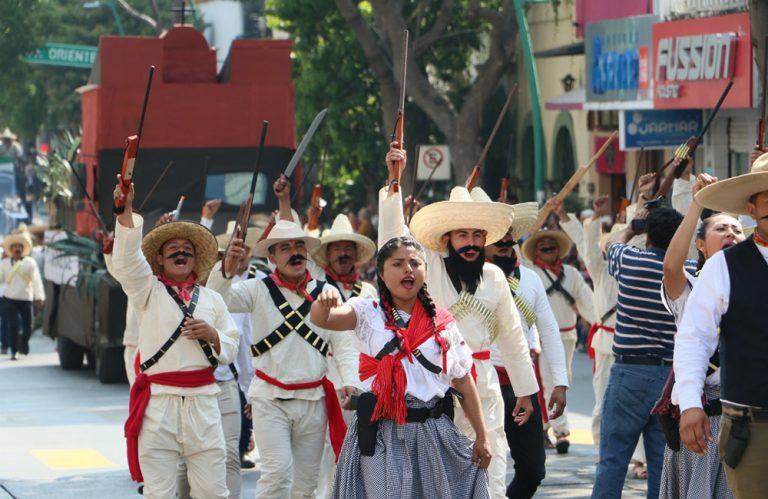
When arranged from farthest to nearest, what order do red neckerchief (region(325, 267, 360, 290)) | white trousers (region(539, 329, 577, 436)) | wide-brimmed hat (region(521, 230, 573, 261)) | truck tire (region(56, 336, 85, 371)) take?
1. truck tire (region(56, 336, 85, 371))
2. wide-brimmed hat (region(521, 230, 573, 261))
3. white trousers (region(539, 329, 577, 436))
4. red neckerchief (region(325, 267, 360, 290))

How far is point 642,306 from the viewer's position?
826 cm

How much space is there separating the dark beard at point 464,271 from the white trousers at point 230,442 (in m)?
1.91

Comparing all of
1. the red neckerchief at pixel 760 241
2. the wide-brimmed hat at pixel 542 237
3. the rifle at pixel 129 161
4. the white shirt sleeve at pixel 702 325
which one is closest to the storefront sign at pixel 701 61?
the wide-brimmed hat at pixel 542 237

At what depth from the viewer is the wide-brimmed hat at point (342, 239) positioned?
34.6 feet

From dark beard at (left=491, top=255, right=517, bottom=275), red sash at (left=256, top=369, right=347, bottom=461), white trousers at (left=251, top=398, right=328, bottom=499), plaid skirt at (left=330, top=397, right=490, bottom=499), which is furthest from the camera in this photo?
dark beard at (left=491, top=255, right=517, bottom=275)

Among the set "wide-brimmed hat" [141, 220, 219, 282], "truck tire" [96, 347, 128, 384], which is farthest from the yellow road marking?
"truck tire" [96, 347, 128, 384]

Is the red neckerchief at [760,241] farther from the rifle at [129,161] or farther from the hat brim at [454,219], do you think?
the rifle at [129,161]

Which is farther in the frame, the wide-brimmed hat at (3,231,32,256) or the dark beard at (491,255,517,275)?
the wide-brimmed hat at (3,231,32,256)

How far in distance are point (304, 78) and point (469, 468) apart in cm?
2383

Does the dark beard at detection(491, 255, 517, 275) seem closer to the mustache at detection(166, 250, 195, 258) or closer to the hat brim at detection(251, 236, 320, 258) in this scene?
the hat brim at detection(251, 236, 320, 258)

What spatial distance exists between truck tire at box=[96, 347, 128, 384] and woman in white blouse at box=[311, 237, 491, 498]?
11101 mm

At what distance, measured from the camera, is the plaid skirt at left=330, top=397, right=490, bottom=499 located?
6.93m

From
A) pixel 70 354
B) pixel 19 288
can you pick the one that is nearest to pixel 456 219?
pixel 70 354

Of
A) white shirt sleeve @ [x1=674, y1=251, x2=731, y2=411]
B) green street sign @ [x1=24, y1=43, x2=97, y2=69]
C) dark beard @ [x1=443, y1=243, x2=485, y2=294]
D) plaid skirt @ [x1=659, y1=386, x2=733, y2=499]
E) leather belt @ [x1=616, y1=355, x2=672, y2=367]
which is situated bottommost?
plaid skirt @ [x1=659, y1=386, x2=733, y2=499]
